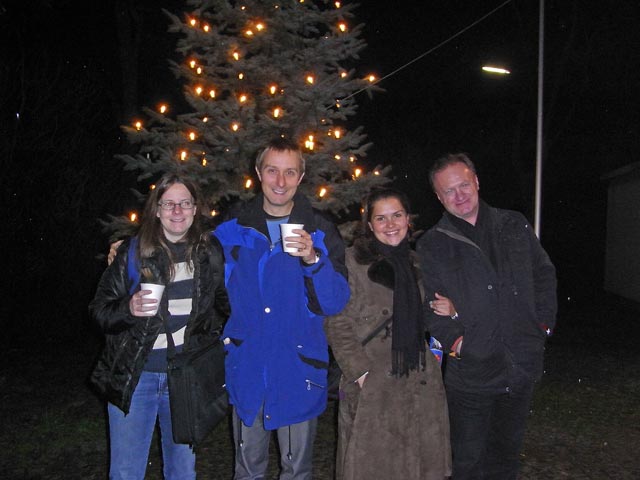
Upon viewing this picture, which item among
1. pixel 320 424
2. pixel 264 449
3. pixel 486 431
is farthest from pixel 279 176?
pixel 320 424

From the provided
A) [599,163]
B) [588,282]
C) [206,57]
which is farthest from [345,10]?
[599,163]

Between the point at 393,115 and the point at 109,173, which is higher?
the point at 393,115

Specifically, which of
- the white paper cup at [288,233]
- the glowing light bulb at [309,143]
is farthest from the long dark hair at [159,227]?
the glowing light bulb at [309,143]

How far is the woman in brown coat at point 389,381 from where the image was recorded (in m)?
3.18

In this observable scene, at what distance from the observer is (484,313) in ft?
10.1

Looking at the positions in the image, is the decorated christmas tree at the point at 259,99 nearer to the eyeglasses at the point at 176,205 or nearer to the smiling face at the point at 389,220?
the smiling face at the point at 389,220

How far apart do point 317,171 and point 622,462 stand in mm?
4073

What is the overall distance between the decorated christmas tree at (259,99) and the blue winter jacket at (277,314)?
309 cm

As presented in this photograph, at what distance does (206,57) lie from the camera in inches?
251

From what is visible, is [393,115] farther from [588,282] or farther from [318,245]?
[318,245]

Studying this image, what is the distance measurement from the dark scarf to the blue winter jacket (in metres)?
0.38

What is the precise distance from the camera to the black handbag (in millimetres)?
2795

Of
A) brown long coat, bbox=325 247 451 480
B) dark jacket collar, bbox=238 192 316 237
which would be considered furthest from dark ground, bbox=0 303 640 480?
dark jacket collar, bbox=238 192 316 237

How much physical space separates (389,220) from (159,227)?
1305mm
